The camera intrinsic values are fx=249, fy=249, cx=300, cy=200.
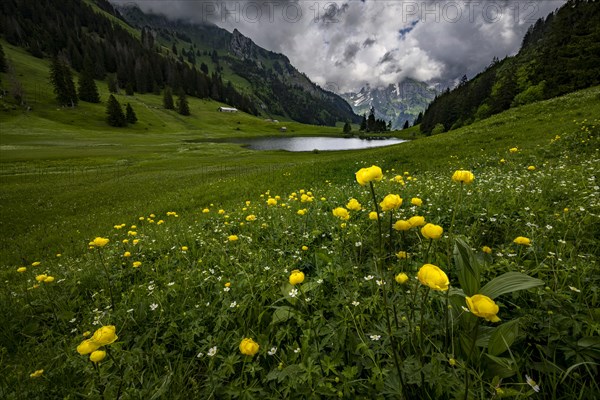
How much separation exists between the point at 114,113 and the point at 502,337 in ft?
364

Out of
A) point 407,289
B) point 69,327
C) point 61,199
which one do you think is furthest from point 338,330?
point 61,199

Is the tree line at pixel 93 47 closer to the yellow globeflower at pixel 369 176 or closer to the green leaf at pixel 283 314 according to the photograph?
the green leaf at pixel 283 314

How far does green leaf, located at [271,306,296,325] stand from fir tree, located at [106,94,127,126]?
108750 millimetres

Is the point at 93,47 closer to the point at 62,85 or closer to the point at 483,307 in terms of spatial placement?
the point at 62,85

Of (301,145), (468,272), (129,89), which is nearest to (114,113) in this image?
(129,89)

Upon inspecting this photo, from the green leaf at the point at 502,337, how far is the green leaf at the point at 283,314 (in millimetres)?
1595

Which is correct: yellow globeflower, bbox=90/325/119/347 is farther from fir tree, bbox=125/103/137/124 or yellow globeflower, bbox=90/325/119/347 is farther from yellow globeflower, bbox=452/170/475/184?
fir tree, bbox=125/103/137/124

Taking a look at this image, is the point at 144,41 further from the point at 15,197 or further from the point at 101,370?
the point at 101,370

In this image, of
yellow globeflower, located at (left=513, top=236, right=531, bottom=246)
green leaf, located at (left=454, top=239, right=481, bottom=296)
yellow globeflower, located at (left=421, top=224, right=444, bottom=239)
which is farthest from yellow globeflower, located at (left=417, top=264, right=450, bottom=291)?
yellow globeflower, located at (left=513, top=236, right=531, bottom=246)

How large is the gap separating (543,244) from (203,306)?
4.22 m

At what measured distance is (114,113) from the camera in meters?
85.8

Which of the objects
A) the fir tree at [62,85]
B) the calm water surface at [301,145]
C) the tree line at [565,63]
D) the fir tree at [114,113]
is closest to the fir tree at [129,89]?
the fir tree at [62,85]

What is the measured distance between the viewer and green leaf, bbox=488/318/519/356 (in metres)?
1.70

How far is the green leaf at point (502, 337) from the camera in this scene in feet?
5.57
